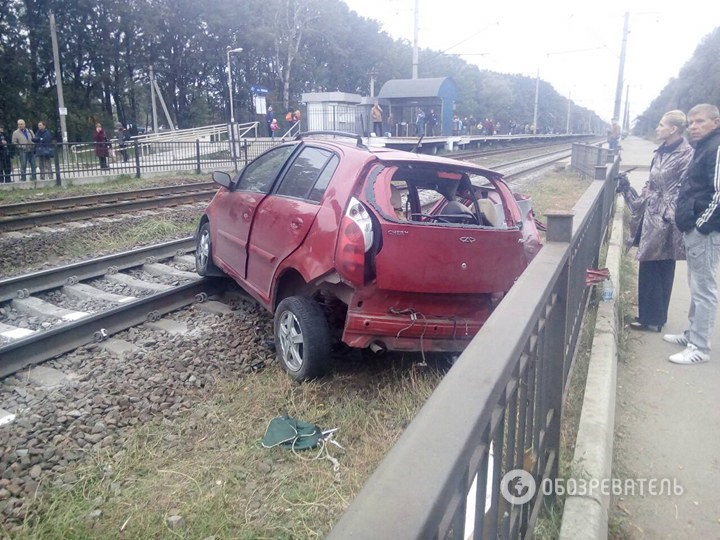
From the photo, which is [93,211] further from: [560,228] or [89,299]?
[560,228]

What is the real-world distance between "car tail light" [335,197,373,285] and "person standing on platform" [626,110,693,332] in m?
2.59

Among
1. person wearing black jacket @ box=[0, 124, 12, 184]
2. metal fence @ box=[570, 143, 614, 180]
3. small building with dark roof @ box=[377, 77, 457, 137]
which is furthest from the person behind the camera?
small building with dark roof @ box=[377, 77, 457, 137]

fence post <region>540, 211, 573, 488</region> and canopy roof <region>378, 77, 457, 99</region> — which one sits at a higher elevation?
canopy roof <region>378, 77, 457, 99</region>

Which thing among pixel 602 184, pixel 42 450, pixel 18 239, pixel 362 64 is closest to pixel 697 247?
pixel 602 184

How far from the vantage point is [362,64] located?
7025 cm

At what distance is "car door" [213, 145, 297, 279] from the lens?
537cm

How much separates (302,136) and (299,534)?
4011 millimetres

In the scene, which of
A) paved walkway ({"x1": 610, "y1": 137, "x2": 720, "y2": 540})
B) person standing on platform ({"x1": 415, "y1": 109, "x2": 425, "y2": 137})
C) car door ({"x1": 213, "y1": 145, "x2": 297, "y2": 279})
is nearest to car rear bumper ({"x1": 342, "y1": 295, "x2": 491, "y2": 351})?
paved walkway ({"x1": 610, "y1": 137, "x2": 720, "y2": 540})

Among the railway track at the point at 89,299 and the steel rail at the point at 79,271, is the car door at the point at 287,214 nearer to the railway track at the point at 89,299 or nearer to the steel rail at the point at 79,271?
the railway track at the point at 89,299

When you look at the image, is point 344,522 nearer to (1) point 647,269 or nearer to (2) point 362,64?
(1) point 647,269

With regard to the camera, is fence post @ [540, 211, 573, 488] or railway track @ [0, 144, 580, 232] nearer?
fence post @ [540, 211, 573, 488]

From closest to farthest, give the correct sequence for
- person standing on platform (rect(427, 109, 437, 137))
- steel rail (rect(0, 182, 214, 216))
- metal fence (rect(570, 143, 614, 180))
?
steel rail (rect(0, 182, 214, 216)) < metal fence (rect(570, 143, 614, 180)) < person standing on platform (rect(427, 109, 437, 137))

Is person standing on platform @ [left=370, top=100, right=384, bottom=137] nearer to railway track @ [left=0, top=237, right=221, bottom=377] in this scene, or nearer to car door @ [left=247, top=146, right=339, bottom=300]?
railway track @ [left=0, top=237, right=221, bottom=377]

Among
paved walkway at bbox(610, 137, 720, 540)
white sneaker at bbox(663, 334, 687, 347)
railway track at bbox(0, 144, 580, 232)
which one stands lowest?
paved walkway at bbox(610, 137, 720, 540)
